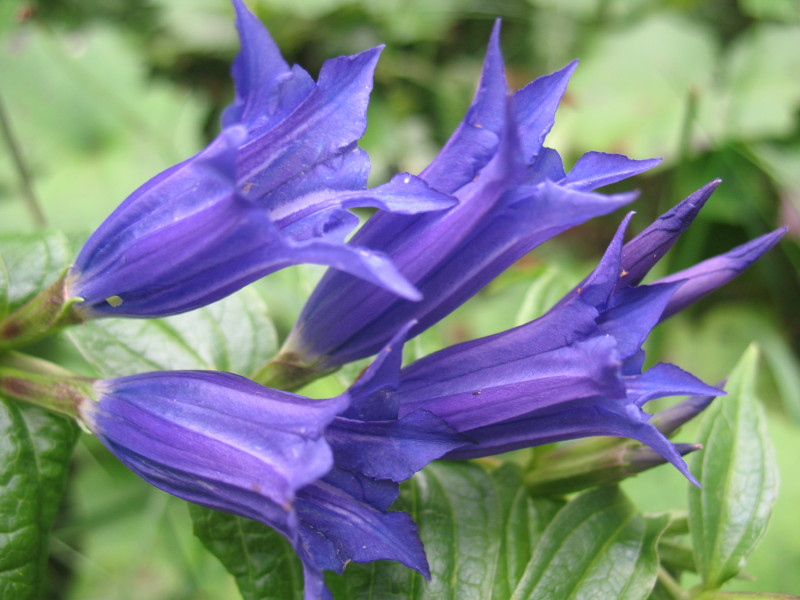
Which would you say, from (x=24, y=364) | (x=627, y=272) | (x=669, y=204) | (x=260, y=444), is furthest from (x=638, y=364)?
(x=669, y=204)

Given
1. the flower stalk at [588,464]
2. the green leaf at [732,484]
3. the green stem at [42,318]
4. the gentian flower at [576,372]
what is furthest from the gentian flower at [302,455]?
the green leaf at [732,484]

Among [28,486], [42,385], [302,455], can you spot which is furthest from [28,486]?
[302,455]

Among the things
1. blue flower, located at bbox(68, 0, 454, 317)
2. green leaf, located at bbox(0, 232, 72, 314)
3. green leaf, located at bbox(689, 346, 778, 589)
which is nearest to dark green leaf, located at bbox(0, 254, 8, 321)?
green leaf, located at bbox(0, 232, 72, 314)

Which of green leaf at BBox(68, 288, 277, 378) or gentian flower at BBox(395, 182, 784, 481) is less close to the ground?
gentian flower at BBox(395, 182, 784, 481)

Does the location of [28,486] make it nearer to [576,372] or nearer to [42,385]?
[42,385]

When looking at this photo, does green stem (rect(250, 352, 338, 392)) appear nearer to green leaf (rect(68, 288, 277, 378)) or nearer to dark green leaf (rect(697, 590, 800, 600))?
green leaf (rect(68, 288, 277, 378))

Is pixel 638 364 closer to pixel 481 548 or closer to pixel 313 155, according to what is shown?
pixel 481 548

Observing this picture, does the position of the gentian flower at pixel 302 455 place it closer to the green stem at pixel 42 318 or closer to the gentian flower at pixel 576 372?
the gentian flower at pixel 576 372
